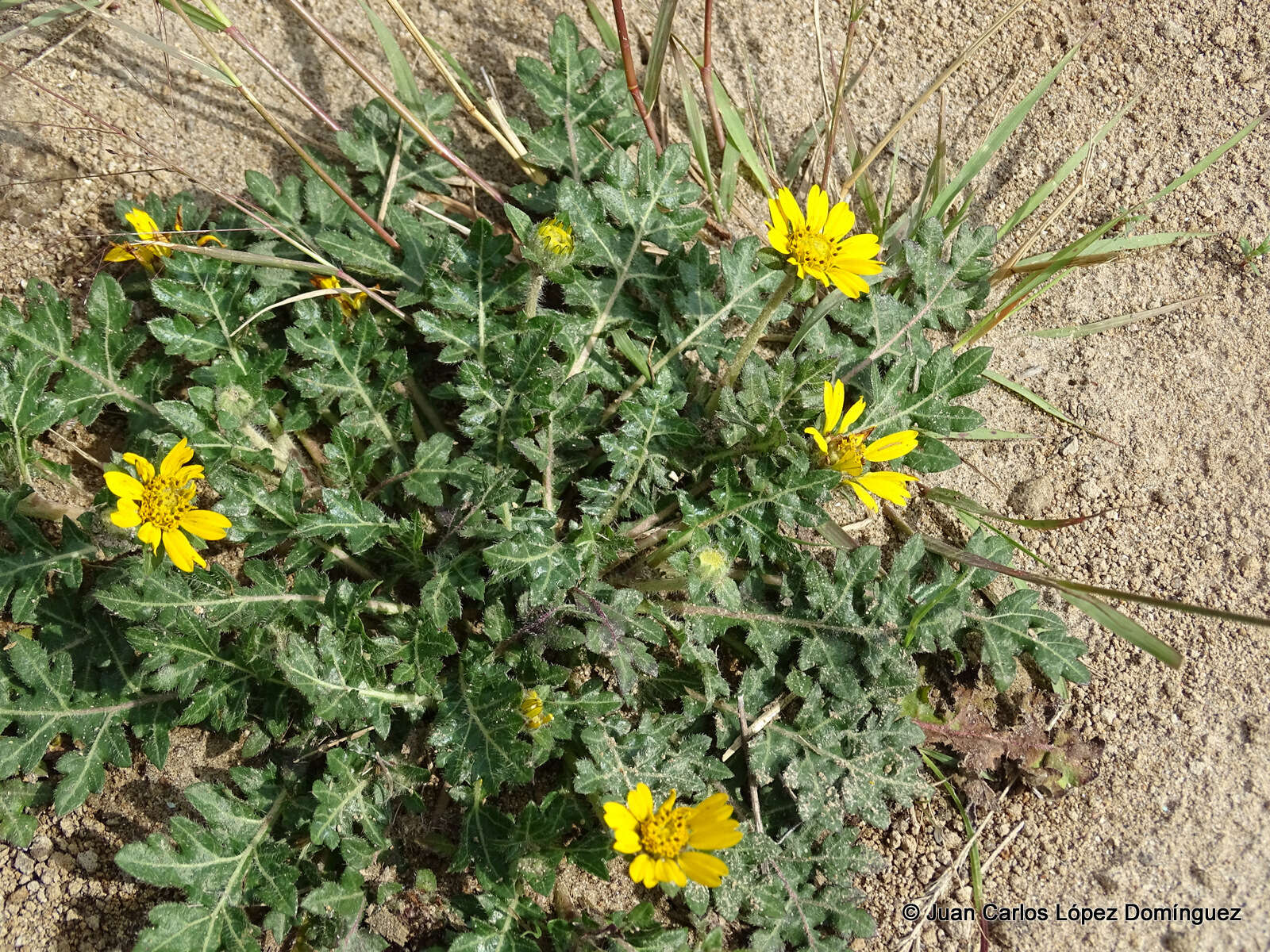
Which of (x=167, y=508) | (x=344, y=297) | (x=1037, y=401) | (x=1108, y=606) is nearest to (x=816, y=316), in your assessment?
(x=1037, y=401)

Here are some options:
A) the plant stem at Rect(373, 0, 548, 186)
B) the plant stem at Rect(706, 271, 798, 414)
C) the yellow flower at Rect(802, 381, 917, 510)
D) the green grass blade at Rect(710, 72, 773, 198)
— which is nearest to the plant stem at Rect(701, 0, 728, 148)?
the green grass blade at Rect(710, 72, 773, 198)

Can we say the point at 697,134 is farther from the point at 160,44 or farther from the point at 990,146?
the point at 160,44

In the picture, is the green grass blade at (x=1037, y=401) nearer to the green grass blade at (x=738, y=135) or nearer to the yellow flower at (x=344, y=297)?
the green grass blade at (x=738, y=135)

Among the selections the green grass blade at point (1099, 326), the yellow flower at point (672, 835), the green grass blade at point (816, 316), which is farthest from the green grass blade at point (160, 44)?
the green grass blade at point (1099, 326)

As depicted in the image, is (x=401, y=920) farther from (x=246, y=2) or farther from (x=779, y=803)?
(x=246, y=2)

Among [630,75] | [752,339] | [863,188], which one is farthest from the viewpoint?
[863,188]
